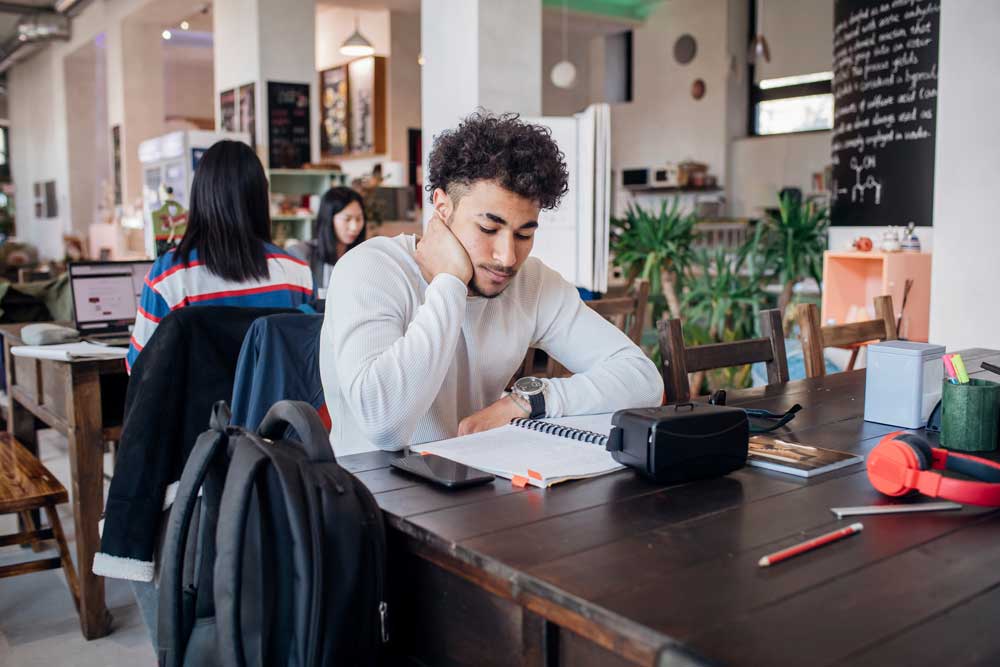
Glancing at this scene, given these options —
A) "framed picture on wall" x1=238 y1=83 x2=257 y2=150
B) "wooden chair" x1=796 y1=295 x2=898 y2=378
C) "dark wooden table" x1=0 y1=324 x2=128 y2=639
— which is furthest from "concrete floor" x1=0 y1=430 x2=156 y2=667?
"framed picture on wall" x1=238 y1=83 x2=257 y2=150

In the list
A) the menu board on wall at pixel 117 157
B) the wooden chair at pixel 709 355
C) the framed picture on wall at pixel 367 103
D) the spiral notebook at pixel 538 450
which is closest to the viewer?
the spiral notebook at pixel 538 450

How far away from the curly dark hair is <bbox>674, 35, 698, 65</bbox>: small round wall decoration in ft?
33.8

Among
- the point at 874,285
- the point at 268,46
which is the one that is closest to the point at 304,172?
the point at 268,46

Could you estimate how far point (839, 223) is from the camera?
534 cm

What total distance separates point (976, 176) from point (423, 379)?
3.02 metres

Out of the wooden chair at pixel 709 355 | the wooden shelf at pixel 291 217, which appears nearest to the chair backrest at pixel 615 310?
the wooden chair at pixel 709 355

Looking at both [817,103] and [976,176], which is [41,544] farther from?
[817,103]

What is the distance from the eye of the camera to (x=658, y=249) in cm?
536

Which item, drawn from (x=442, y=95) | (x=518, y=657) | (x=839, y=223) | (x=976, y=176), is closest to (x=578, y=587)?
(x=518, y=657)

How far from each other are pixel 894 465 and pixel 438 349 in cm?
73

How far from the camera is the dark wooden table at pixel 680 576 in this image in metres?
0.81

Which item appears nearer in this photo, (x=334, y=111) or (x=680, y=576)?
(x=680, y=576)

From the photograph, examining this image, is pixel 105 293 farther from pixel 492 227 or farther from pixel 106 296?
pixel 492 227

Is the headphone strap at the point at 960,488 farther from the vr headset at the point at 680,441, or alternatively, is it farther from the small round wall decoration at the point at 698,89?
the small round wall decoration at the point at 698,89
